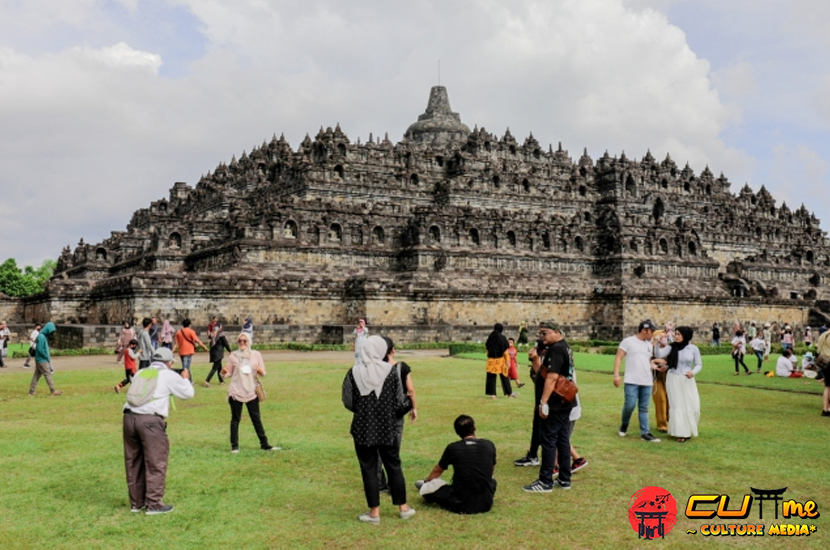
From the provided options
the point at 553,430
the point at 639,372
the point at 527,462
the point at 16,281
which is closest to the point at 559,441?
the point at 553,430

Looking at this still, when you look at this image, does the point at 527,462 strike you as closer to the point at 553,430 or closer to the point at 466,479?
the point at 553,430

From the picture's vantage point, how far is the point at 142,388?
8258mm

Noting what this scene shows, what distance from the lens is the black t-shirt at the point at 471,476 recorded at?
8242 mm

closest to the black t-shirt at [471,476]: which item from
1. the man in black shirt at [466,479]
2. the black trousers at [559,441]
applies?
the man in black shirt at [466,479]

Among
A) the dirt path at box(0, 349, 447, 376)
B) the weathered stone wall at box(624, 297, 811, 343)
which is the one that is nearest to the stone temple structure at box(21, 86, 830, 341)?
the weathered stone wall at box(624, 297, 811, 343)

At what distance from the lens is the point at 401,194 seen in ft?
189

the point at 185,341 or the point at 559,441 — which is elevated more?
the point at 185,341

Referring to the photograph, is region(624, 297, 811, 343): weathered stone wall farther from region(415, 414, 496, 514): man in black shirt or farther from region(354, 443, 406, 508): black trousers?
region(354, 443, 406, 508): black trousers

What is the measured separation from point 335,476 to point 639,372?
5506 mm

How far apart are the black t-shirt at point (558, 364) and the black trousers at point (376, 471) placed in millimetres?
2379

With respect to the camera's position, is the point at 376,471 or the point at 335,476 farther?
the point at 335,476

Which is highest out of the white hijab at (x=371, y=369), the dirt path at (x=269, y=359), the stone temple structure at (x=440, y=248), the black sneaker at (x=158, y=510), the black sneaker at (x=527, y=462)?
the stone temple structure at (x=440, y=248)

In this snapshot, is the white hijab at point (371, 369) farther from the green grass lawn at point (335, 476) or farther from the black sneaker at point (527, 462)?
the black sneaker at point (527, 462)

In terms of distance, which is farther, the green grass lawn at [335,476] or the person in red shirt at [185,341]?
the person in red shirt at [185,341]
